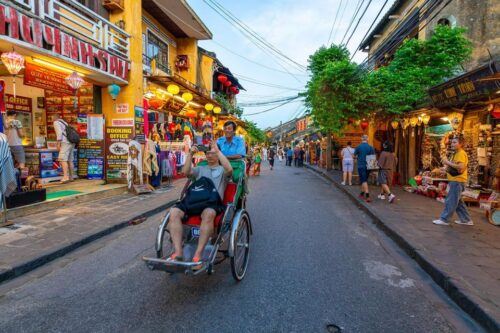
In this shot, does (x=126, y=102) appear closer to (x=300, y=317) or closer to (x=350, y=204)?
(x=350, y=204)

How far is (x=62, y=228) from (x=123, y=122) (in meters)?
5.15

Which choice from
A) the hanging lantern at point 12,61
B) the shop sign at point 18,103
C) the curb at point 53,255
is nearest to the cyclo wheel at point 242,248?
the curb at point 53,255

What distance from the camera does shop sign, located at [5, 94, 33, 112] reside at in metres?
9.65

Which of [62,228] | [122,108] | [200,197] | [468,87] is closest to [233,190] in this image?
[200,197]

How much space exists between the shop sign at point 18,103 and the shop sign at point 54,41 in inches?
115

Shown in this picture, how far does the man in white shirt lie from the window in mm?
5880

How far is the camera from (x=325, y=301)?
3.36 m

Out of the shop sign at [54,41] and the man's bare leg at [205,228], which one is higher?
the shop sign at [54,41]

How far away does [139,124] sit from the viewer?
10.6 m

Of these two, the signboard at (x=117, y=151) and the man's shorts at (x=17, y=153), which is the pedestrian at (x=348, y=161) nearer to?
the signboard at (x=117, y=151)

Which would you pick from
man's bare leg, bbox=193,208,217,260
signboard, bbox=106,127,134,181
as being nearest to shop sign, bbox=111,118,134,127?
signboard, bbox=106,127,134,181

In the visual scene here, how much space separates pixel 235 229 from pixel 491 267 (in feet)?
11.1

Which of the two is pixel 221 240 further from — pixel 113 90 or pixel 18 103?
pixel 18 103

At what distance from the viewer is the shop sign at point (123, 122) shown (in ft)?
33.5
